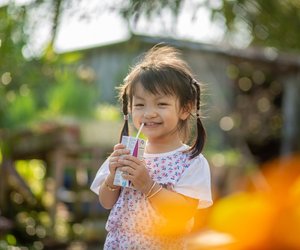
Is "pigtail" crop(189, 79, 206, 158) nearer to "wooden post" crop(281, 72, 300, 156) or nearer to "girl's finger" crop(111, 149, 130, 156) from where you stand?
"girl's finger" crop(111, 149, 130, 156)

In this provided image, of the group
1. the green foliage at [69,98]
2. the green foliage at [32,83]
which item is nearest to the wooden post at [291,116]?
the green foliage at [32,83]

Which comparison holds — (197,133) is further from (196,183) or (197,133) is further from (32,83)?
(32,83)

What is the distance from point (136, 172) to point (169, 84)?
354mm

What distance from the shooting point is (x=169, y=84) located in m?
2.55

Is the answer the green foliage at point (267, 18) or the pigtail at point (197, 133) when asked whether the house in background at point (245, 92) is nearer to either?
the green foliage at point (267, 18)

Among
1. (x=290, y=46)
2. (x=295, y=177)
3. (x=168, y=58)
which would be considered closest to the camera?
(x=168, y=58)

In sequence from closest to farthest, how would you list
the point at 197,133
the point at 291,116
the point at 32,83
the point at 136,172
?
1. the point at 136,172
2. the point at 197,133
3. the point at 32,83
4. the point at 291,116

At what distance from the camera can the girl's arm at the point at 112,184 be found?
7.99 feet

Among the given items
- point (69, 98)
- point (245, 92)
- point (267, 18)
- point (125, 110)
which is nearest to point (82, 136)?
point (69, 98)

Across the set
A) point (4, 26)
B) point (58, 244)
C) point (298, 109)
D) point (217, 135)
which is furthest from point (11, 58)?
point (298, 109)

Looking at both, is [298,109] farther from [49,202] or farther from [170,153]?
Answer: [170,153]

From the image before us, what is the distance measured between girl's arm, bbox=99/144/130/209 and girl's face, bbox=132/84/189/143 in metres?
0.15

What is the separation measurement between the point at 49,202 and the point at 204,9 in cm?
334

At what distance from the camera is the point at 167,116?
2.53 m
